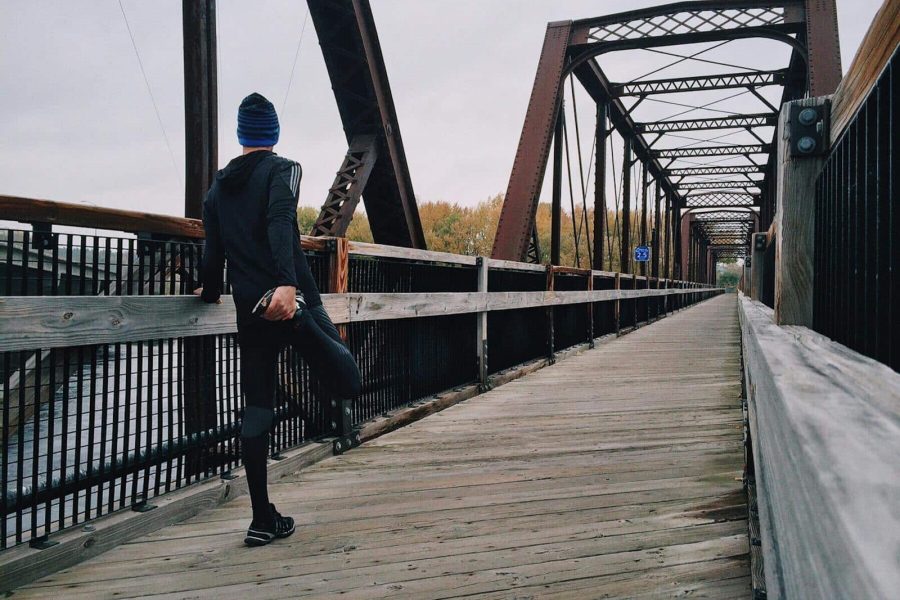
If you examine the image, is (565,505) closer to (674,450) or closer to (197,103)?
(674,450)

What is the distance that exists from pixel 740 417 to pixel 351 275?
2.72 meters

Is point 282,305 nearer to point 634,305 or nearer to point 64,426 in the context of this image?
point 64,426

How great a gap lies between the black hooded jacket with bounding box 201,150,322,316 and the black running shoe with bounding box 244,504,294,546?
707mm

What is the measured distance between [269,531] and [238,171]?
1219 millimetres

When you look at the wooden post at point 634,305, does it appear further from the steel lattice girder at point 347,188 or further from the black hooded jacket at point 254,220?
the black hooded jacket at point 254,220

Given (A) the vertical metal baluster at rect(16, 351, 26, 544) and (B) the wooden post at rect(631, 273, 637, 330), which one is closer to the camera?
(A) the vertical metal baluster at rect(16, 351, 26, 544)

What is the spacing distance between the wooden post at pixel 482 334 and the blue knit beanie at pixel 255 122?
128 inches

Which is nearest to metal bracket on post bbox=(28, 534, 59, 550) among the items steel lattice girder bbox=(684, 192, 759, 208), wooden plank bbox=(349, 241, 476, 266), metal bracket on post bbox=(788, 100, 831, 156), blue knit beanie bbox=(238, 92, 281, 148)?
blue knit beanie bbox=(238, 92, 281, 148)

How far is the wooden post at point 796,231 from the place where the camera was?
6.91 ft

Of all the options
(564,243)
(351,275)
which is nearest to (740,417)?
(351,275)

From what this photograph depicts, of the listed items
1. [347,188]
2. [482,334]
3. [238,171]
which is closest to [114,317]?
[238,171]

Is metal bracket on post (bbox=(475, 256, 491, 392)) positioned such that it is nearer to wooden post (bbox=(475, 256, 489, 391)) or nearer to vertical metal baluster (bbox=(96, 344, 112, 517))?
wooden post (bbox=(475, 256, 489, 391))

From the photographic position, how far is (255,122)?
2467mm

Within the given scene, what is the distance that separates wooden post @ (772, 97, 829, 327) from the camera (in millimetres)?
2107
